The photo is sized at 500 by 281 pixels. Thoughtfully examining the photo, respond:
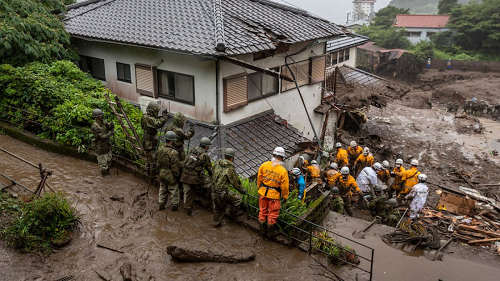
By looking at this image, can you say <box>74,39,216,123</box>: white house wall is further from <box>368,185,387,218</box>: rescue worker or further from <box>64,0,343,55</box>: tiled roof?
<box>368,185,387,218</box>: rescue worker

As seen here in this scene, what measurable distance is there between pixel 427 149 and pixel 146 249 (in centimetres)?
1998

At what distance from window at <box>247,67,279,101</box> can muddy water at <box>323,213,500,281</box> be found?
6711 millimetres

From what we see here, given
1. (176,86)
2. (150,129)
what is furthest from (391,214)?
(176,86)

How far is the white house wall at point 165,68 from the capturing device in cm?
1261

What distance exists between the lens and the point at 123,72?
15.1 m

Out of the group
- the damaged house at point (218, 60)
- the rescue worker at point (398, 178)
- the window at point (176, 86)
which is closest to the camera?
the damaged house at point (218, 60)

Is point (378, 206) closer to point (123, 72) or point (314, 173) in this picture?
point (314, 173)

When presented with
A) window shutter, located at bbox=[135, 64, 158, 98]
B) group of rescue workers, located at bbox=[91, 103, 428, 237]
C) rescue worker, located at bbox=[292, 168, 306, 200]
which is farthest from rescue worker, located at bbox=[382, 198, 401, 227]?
window shutter, located at bbox=[135, 64, 158, 98]

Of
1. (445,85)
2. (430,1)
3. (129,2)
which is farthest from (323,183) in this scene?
(430,1)

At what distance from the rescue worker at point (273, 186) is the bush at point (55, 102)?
5.08 metres

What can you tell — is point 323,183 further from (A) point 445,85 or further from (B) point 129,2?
(A) point 445,85

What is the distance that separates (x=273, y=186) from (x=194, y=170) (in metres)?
2.11

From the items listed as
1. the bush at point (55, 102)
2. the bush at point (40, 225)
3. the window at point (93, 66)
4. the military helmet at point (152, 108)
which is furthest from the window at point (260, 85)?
the bush at point (40, 225)

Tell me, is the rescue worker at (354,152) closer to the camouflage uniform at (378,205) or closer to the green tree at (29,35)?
the camouflage uniform at (378,205)
